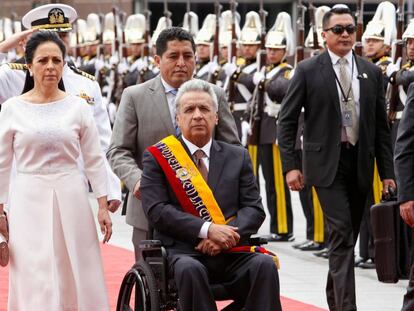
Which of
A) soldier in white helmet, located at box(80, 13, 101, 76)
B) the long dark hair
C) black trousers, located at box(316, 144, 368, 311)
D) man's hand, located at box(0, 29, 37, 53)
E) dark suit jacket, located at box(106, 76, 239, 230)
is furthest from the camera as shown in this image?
soldier in white helmet, located at box(80, 13, 101, 76)

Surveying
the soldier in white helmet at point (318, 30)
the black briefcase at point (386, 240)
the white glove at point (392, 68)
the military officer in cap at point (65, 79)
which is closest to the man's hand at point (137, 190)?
the military officer in cap at point (65, 79)

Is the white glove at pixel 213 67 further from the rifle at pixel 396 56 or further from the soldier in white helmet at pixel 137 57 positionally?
the rifle at pixel 396 56

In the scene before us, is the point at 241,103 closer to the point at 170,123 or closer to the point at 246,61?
the point at 246,61

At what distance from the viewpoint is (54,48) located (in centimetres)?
856

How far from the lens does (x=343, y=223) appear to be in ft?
31.9

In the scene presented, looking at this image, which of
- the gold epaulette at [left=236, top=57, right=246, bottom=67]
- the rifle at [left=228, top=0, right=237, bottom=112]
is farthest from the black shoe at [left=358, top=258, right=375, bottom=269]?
the gold epaulette at [left=236, top=57, right=246, bottom=67]

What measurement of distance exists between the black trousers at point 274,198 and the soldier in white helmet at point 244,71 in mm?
506

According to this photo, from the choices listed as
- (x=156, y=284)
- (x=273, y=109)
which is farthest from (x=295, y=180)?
(x=273, y=109)

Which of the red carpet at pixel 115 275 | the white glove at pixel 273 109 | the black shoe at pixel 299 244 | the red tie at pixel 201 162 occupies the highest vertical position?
the red tie at pixel 201 162

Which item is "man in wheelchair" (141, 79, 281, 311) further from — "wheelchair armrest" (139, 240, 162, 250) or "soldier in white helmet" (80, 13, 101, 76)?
"soldier in white helmet" (80, 13, 101, 76)

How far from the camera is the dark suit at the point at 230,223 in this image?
793 cm

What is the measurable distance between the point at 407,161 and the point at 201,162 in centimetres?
103

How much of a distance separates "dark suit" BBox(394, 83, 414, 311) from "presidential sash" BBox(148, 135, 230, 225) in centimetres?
94

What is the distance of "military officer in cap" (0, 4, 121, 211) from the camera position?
9.21m
